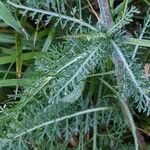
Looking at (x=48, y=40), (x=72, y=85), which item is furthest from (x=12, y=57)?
(x=72, y=85)

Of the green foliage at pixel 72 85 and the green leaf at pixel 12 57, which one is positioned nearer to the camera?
the green foliage at pixel 72 85

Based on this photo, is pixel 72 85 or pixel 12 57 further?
pixel 12 57

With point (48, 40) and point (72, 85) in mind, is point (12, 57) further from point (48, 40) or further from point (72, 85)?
point (72, 85)

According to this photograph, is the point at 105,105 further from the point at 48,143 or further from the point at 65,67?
the point at 65,67

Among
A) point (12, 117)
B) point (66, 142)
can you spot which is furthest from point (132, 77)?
point (66, 142)

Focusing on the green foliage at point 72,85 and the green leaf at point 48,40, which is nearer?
the green foliage at point 72,85

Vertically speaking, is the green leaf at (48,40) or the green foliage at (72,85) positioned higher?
the green leaf at (48,40)

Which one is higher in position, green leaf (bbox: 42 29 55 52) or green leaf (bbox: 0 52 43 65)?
green leaf (bbox: 42 29 55 52)

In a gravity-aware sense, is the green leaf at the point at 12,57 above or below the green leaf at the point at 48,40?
below
